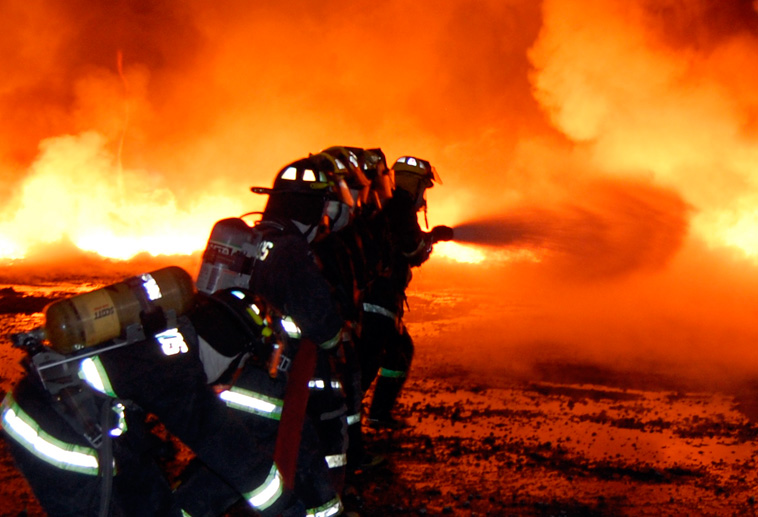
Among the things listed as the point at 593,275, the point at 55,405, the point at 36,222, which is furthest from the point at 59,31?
the point at 55,405

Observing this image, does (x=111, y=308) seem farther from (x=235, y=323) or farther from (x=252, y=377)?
(x=252, y=377)

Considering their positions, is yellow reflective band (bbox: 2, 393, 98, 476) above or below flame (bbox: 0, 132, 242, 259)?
below

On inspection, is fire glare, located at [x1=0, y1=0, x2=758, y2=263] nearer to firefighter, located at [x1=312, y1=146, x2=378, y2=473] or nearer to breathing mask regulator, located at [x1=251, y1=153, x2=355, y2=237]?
firefighter, located at [x1=312, y1=146, x2=378, y2=473]

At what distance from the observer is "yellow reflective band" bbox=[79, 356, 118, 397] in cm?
247

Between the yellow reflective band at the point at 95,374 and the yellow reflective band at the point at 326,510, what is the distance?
3.86 ft

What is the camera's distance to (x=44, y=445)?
2.49m

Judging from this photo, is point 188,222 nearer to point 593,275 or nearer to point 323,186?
point 593,275

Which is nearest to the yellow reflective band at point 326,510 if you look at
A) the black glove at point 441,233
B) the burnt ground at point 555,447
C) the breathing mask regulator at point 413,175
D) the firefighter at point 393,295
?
the burnt ground at point 555,447

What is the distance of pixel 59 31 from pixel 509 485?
17939 millimetres

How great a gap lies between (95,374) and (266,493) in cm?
70

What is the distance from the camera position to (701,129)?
12.3 metres

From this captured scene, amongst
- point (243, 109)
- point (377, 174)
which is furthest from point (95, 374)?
point (243, 109)

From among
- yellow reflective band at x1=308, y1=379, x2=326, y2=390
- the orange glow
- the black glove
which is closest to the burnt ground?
yellow reflective band at x1=308, y1=379, x2=326, y2=390

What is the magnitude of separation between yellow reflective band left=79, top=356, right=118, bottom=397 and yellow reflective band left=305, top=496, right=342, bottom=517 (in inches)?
46.3
